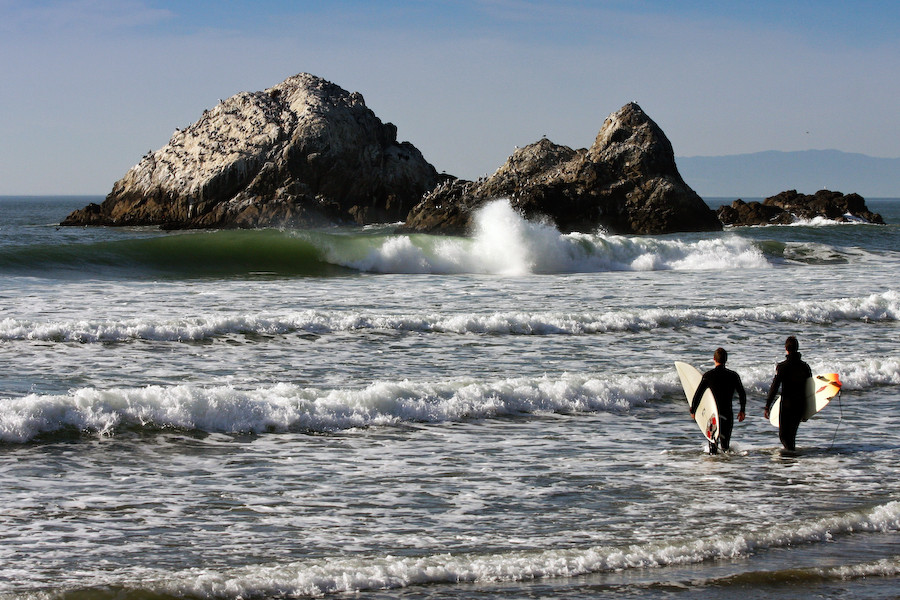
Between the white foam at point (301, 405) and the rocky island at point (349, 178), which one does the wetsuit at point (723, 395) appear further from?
the rocky island at point (349, 178)

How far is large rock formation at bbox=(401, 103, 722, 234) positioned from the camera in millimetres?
55562

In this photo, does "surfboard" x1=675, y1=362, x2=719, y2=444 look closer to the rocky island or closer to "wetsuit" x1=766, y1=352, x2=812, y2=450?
"wetsuit" x1=766, y1=352, x2=812, y2=450

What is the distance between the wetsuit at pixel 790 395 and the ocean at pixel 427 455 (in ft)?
0.78

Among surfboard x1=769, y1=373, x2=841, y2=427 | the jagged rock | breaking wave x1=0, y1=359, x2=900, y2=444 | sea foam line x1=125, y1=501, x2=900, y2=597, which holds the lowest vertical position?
sea foam line x1=125, y1=501, x2=900, y2=597

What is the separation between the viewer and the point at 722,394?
28.7ft

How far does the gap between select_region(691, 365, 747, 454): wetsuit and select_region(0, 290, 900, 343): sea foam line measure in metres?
7.08

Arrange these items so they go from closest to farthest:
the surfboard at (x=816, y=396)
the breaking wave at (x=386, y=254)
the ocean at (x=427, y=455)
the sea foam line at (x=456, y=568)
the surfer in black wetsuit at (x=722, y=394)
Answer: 1. the sea foam line at (x=456, y=568)
2. the ocean at (x=427, y=455)
3. the surfer in black wetsuit at (x=722, y=394)
4. the surfboard at (x=816, y=396)
5. the breaking wave at (x=386, y=254)

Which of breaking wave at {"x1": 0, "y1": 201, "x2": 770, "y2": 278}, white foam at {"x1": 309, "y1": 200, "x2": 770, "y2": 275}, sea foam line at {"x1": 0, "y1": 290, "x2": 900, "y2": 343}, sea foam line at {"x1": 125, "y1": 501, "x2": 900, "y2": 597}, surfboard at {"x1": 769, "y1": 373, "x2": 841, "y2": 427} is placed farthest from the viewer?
white foam at {"x1": 309, "y1": 200, "x2": 770, "y2": 275}

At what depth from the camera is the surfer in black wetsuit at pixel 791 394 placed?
889 centimetres

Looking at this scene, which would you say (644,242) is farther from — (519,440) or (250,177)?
(250,177)

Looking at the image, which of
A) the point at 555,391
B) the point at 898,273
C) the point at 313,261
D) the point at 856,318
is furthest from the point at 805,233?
the point at 555,391

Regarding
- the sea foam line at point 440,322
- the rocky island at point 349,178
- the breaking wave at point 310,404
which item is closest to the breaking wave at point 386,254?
the sea foam line at point 440,322

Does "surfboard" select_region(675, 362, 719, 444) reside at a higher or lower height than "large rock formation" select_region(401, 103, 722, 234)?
lower

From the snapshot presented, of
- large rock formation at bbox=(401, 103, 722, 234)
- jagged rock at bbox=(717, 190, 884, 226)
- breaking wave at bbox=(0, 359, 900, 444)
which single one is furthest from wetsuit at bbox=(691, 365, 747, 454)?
jagged rock at bbox=(717, 190, 884, 226)
